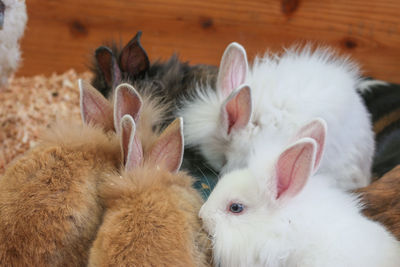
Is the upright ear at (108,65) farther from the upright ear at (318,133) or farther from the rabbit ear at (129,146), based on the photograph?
the upright ear at (318,133)

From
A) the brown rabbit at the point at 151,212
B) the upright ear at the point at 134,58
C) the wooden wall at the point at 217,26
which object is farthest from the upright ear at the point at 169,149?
the wooden wall at the point at 217,26

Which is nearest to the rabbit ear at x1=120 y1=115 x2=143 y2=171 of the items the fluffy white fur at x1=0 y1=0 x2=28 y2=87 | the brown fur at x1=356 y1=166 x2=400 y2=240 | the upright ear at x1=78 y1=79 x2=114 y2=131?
the upright ear at x1=78 y1=79 x2=114 y2=131

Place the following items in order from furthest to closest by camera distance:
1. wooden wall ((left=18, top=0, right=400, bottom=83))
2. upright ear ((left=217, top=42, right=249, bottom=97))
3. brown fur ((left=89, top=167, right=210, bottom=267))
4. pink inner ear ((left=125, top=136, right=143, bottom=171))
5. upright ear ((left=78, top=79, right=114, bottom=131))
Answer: wooden wall ((left=18, top=0, right=400, bottom=83))
upright ear ((left=217, top=42, right=249, bottom=97))
upright ear ((left=78, top=79, right=114, bottom=131))
pink inner ear ((left=125, top=136, right=143, bottom=171))
brown fur ((left=89, top=167, right=210, bottom=267))

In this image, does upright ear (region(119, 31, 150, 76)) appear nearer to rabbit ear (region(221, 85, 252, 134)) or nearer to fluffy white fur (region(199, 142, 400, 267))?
rabbit ear (region(221, 85, 252, 134))

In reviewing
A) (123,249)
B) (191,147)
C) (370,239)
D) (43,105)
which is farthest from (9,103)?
(370,239)

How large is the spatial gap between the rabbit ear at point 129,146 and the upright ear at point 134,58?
1.31 ft

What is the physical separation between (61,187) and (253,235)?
1.21 feet

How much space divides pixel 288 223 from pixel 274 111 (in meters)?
0.36

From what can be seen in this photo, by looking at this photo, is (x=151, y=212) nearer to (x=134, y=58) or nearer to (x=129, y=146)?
(x=129, y=146)

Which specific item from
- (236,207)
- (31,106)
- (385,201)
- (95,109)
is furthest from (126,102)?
(31,106)

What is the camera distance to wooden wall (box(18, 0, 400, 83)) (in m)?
1.82

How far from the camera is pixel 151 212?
2.63ft

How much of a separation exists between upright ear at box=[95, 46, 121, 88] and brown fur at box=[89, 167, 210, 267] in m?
0.36

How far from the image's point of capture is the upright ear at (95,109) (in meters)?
0.99
